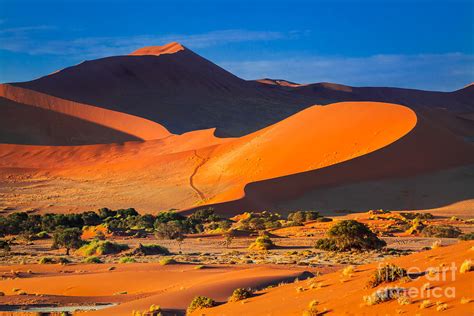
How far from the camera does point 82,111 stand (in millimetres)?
96812

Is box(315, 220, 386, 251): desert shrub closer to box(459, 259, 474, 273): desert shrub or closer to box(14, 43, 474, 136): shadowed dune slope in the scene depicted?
box(459, 259, 474, 273): desert shrub

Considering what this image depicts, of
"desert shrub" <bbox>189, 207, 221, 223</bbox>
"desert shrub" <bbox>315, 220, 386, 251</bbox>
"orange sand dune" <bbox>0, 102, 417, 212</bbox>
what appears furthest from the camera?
"orange sand dune" <bbox>0, 102, 417, 212</bbox>

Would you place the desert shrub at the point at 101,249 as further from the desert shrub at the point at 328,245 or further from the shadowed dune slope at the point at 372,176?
the shadowed dune slope at the point at 372,176

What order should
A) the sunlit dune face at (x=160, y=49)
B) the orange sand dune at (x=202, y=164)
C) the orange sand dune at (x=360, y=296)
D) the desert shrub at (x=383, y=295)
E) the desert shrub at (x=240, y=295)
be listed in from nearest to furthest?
the orange sand dune at (x=360, y=296) < the desert shrub at (x=383, y=295) < the desert shrub at (x=240, y=295) < the orange sand dune at (x=202, y=164) < the sunlit dune face at (x=160, y=49)

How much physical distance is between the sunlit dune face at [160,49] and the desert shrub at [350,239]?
119 m

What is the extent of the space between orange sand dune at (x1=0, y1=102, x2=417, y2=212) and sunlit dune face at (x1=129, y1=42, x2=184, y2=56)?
2898 inches

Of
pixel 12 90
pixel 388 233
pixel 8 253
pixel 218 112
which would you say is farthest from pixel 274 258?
pixel 218 112

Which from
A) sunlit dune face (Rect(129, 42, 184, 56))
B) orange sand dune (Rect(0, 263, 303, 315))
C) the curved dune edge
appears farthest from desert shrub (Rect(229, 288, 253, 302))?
sunlit dune face (Rect(129, 42, 184, 56))

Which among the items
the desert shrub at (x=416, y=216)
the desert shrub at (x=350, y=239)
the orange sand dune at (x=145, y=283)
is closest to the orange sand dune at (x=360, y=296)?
the orange sand dune at (x=145, y=283)

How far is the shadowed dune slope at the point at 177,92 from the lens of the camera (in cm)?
11012

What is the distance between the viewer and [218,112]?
11531 centimetres

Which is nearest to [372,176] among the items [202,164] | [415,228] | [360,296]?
[415,228]

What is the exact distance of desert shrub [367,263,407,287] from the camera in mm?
10336

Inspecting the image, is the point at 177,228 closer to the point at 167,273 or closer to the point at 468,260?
the point at 167,273
